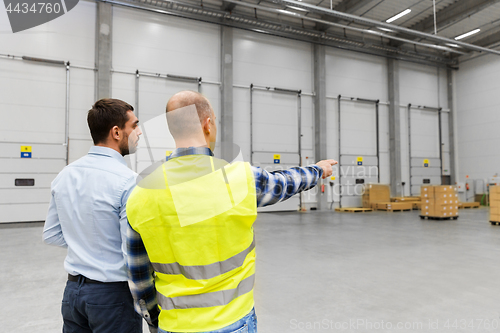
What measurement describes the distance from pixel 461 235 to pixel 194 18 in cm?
1140

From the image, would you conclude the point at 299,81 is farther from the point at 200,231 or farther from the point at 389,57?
the point at 200,231

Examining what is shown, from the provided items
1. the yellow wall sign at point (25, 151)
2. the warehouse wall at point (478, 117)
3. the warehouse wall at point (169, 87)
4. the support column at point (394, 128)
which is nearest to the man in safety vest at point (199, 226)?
the warehouse wall at point (169, 87)

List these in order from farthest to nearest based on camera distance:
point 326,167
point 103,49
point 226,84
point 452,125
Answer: point 452,125, point 226,84, point 103,49, point 326,167

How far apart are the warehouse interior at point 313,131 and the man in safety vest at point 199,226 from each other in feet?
0.23

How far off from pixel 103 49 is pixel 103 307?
12.0 meters

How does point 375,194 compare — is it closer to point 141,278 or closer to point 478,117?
point 478,117

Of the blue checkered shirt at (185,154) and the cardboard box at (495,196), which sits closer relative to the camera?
the blue checkered shirt at (185,154)

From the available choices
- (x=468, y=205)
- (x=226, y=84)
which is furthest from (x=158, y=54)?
(x=468, y=205)

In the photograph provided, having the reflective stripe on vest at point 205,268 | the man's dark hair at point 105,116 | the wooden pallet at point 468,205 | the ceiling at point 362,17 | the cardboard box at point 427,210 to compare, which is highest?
the ceiling at point 362,17

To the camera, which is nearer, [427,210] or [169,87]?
[427,210]

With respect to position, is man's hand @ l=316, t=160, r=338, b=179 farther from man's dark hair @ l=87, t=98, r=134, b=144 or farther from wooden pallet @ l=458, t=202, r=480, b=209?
wooden pallet @ l=458, t=202, r=480, b=209

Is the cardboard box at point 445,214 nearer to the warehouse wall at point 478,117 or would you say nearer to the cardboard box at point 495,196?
the cardboard box at point 495,196

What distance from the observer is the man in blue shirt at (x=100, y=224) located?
4.43 ft

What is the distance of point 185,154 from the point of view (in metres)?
1.05
